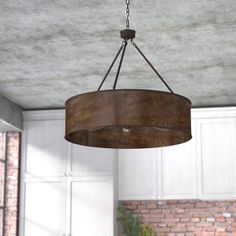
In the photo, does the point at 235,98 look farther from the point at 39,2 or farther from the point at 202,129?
the point at 39,2

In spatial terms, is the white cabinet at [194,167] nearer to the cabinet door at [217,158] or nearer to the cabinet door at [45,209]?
the cabinet door at [217,158]

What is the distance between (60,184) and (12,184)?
0.68m

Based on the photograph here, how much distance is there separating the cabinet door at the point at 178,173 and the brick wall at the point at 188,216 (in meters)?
0.32

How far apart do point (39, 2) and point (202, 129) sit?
3.71 meters

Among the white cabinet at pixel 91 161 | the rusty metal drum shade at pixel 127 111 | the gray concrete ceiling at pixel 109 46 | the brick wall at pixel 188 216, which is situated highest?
the gray concrete ceiling at pixel 109 46

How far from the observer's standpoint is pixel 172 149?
7.70 meters

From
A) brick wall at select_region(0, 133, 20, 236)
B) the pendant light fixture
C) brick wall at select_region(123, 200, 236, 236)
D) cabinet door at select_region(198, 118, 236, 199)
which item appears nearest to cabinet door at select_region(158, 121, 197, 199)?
cabinet door at select_region(198, 118, 236, 199)

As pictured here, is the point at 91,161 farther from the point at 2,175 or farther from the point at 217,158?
the point at 217,158

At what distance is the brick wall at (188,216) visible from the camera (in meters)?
7.64

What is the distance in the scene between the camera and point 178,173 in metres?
7.57

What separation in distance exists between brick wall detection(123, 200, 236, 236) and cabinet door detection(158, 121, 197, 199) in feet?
1.07

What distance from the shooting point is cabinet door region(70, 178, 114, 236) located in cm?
739

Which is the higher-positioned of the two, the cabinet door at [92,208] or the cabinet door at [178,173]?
the cabinet door at [178,173]

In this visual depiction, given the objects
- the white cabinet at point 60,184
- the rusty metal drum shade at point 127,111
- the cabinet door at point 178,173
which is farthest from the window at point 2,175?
the rusty metal drum shade at point 127,111
